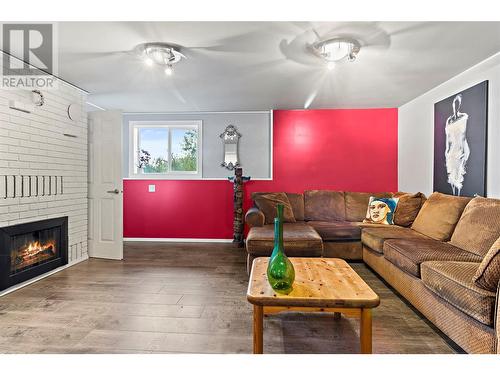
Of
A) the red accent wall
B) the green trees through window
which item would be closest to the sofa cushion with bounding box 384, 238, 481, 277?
the red accent wall

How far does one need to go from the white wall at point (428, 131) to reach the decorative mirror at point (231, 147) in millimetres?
2752

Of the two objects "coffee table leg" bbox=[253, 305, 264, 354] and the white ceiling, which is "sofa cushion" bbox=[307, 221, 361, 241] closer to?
the white ceiling

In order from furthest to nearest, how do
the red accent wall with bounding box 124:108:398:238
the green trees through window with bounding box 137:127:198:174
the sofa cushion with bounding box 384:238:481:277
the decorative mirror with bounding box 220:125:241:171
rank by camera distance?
the green trees through window with bounding box 137:127:198:174 < the decorative mirror with bounding box 220:125:241:171 < the red accent wall with bounding box 124:108:398:238 < the sofa cushion with bounding box 384:238:481:277

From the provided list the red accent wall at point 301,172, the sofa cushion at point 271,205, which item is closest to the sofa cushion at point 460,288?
the sofa cushion at point 271,205

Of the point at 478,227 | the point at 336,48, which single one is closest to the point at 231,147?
the point at 336,48

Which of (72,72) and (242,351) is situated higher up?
(72,72)

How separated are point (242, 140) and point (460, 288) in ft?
12.9

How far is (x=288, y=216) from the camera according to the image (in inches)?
168

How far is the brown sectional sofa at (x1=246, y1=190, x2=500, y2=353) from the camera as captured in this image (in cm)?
173

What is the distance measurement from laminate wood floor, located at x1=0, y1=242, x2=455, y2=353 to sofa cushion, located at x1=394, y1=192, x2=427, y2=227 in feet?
2.84

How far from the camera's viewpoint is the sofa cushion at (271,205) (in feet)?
13.7
